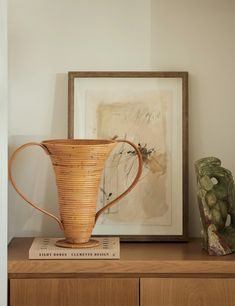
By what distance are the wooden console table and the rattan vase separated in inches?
4.7

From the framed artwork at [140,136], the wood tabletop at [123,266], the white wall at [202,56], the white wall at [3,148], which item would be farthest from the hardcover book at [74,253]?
the white wall at [202,56]

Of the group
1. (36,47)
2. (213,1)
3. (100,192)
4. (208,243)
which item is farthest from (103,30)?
(208,243)

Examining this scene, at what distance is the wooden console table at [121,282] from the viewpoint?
205cm

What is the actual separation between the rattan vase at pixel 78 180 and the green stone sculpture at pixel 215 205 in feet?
0.67

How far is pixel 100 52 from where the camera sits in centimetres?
241

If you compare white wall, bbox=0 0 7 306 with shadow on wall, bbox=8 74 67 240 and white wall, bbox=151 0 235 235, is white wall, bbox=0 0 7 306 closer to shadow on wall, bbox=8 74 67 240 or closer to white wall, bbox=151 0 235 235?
shadow on wall, bbox=8 74 67 240

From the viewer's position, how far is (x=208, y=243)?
2156 mm

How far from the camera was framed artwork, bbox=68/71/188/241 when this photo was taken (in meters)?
2.37

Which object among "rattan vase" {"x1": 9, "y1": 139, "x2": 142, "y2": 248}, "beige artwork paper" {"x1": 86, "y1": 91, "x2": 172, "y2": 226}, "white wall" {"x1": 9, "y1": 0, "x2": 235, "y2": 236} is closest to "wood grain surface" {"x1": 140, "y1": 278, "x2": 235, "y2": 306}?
"rattan vase" {"x1": 9, "y1": 139, "x2": 142, "y2": 248}

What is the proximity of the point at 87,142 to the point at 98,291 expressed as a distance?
459 mm

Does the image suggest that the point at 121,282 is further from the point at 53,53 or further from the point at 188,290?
the point at 53,53

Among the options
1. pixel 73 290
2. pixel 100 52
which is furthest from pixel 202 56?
pixel 73 290

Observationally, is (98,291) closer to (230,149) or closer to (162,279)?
(162,279)

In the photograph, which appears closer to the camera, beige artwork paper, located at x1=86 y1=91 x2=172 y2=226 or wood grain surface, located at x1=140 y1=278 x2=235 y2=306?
wood grain surface, located at x1=140 y1=278 x2=235 y2=306
